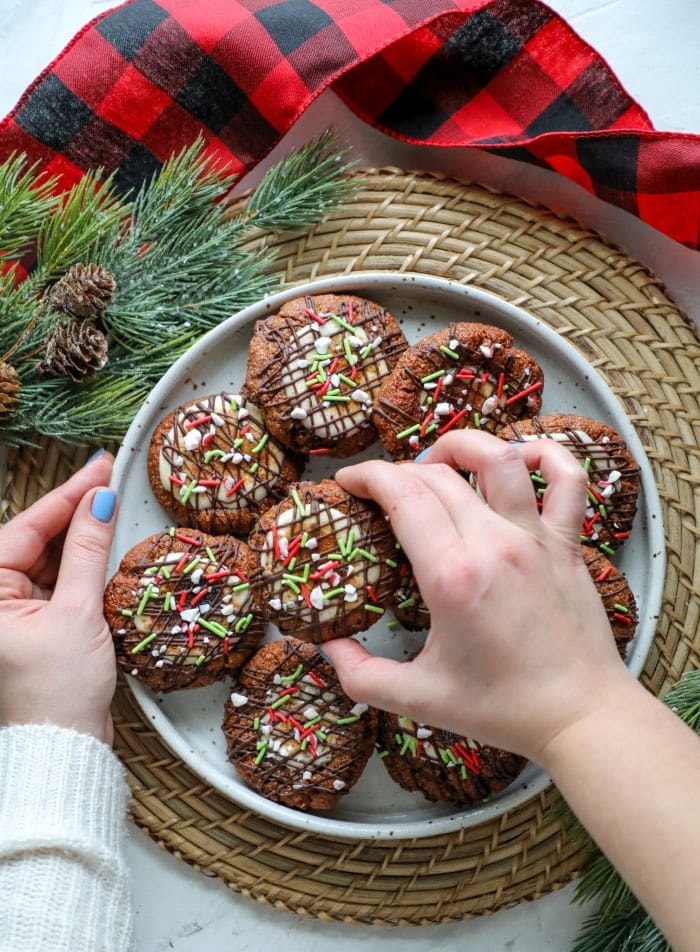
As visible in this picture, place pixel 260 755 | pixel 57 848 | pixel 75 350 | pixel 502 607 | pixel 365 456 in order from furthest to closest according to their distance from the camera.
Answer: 1. pixel 365 456
2. pixel 260 755
3. pixel 75 350
4. pixel 57 848
5. pixel 502 607

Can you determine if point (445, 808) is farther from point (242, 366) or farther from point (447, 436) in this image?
point (242, 366)

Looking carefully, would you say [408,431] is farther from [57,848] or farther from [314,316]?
[57,848]

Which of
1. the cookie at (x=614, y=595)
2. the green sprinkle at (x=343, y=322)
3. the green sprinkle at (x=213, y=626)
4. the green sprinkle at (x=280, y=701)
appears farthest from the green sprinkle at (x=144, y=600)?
the cookie at (x=614, y=595)

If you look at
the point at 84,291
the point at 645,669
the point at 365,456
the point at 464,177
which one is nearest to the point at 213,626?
the point at 365,456

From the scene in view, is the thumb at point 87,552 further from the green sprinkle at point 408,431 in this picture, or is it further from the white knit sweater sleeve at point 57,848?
the green sprinkle at point 408,431

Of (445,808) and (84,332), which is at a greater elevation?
(84,332)

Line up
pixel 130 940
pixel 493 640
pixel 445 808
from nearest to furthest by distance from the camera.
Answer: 1. pixel 493 640
2. pixel 130 940
3. pixel 445 808

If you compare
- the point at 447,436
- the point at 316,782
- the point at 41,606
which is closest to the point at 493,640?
the point at 447,436
